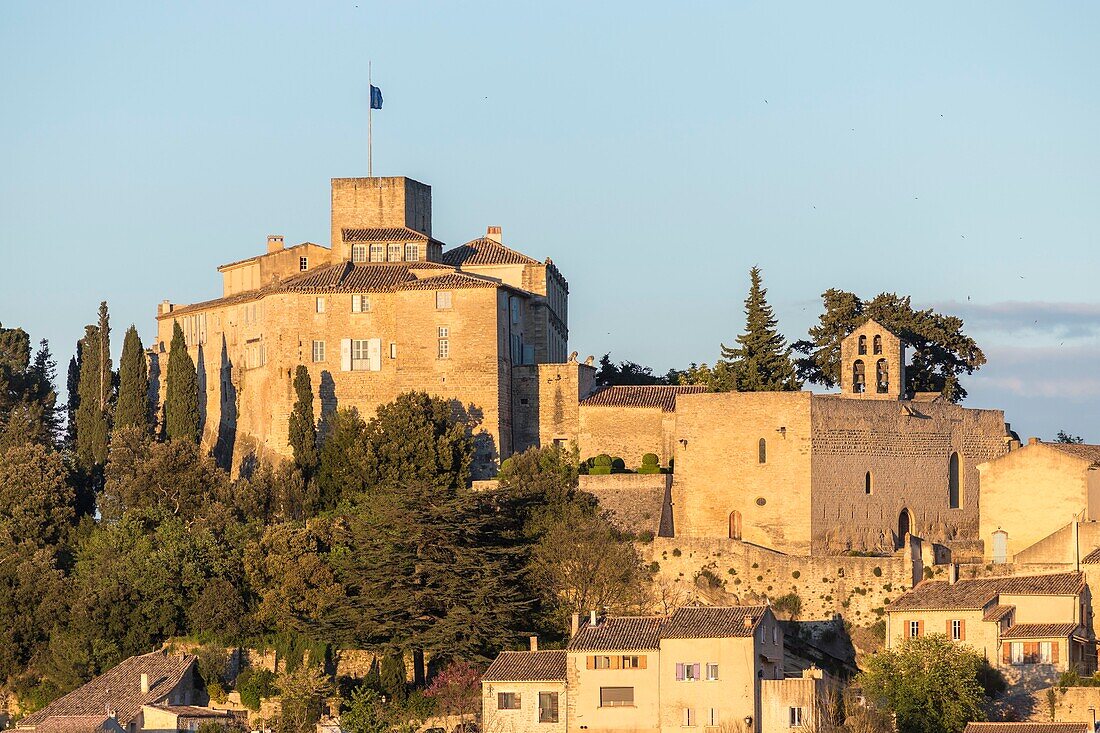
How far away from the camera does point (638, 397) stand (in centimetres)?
6719

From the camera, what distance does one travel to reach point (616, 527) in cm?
6222

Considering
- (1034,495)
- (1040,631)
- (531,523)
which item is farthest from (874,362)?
(1040,631)

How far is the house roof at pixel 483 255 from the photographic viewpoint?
71188 mm

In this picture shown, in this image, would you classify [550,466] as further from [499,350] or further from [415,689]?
[415,689]

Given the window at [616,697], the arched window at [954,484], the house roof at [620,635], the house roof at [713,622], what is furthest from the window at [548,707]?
the arched window at [954,484]

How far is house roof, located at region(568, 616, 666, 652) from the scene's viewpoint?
2104 inches

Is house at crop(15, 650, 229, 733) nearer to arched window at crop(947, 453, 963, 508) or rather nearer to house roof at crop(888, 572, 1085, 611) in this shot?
house roof at crop(888, 572, 1085, 611)

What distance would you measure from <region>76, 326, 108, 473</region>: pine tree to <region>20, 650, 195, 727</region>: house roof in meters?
10.1

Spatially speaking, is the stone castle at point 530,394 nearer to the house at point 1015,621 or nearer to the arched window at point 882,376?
the arched window at point 882,376

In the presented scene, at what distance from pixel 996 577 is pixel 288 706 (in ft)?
55.1

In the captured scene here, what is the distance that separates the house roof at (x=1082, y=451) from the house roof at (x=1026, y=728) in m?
10.6

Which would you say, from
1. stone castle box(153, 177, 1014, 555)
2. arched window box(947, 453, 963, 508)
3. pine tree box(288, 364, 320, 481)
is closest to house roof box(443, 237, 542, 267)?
stone castle box(153, 177, 1014, 555)

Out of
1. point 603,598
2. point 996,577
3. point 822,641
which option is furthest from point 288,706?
point 996,577

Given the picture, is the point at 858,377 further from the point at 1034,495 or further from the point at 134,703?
the point at 134,703
